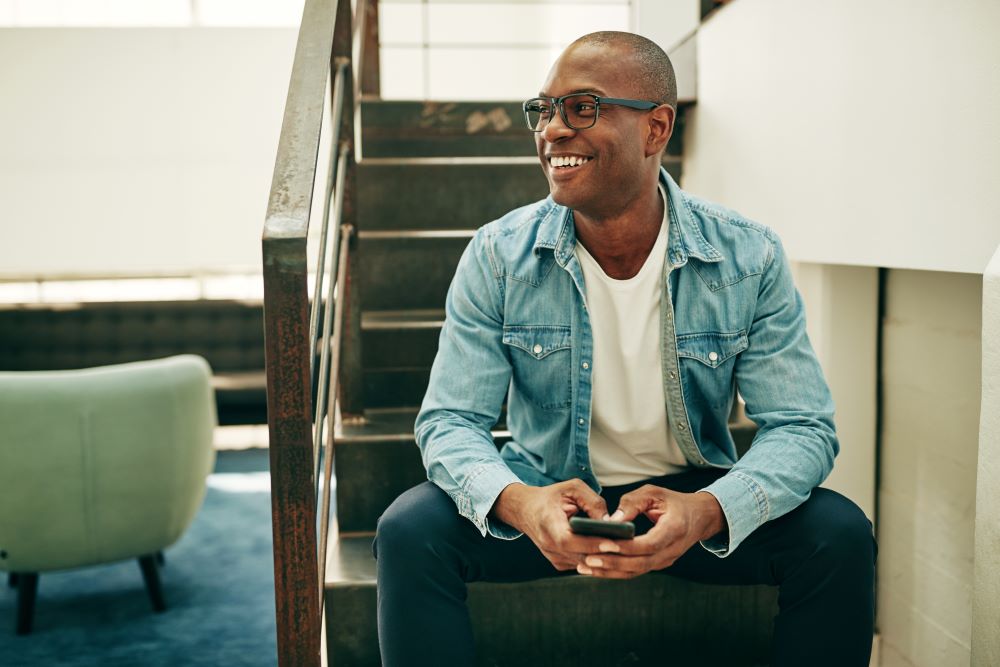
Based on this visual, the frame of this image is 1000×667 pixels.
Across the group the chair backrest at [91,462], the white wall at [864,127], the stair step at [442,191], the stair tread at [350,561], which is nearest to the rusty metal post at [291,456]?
the stair tread at [350,561]

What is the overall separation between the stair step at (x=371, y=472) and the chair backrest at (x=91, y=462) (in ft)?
3.18

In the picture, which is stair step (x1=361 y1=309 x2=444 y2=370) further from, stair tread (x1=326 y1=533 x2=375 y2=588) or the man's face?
the man's face

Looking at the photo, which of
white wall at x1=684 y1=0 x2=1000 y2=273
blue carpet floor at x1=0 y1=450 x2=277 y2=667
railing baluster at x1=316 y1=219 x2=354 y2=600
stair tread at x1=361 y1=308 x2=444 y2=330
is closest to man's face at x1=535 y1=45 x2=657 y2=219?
white wall at x1=684 y1=0 x2=1000 y2=273

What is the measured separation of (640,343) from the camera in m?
1.41

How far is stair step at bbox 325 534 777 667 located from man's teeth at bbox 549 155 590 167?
71cm

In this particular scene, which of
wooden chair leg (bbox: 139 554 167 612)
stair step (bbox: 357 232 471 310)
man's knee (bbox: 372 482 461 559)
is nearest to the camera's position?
man's knee (bbox: 372 482 461 559)

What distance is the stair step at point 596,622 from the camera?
5.07 ft

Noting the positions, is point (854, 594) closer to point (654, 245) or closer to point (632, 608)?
point (632, 608)

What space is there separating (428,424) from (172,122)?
471 centimetres

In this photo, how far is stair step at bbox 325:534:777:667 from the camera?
1.54 metres

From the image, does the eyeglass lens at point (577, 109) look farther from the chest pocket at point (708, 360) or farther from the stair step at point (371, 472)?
the stair step at point (371, 472)

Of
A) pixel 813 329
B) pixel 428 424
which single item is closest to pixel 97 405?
pixel 428 424

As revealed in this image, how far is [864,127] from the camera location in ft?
5.22

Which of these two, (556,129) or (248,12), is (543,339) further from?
(248,12)
